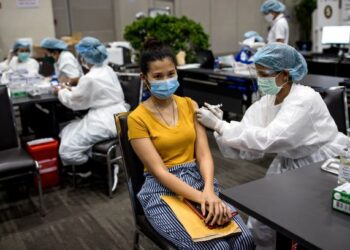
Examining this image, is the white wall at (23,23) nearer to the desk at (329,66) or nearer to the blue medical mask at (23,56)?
the blue medical mask at (23,56)

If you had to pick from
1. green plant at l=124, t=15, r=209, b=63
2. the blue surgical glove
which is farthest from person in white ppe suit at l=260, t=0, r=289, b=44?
the blue surgical glove

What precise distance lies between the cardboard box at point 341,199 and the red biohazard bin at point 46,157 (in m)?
2.34

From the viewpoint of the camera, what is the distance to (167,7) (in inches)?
289

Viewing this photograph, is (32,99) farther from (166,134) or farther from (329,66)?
(329,66)

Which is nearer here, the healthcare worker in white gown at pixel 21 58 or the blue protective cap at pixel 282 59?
the blue protective cap at pixel 282 59

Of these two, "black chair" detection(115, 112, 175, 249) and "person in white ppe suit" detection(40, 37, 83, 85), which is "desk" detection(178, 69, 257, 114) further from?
"black chair" detection(115, 112, 175, 249)

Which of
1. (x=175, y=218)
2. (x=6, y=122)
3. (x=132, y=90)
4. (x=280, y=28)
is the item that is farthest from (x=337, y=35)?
(x=175, y=218)

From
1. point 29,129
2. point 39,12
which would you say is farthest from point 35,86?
point 39,12

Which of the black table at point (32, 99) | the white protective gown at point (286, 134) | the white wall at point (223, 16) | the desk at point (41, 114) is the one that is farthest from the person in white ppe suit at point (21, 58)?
the white protective gown at point (286, 134)

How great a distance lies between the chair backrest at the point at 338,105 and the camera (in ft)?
6.53

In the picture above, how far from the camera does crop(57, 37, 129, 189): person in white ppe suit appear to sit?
9.17 ft

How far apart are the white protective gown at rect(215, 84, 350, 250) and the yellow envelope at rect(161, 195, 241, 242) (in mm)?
366

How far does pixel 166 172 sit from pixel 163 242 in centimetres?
28

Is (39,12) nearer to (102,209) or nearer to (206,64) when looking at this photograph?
(206,64)
